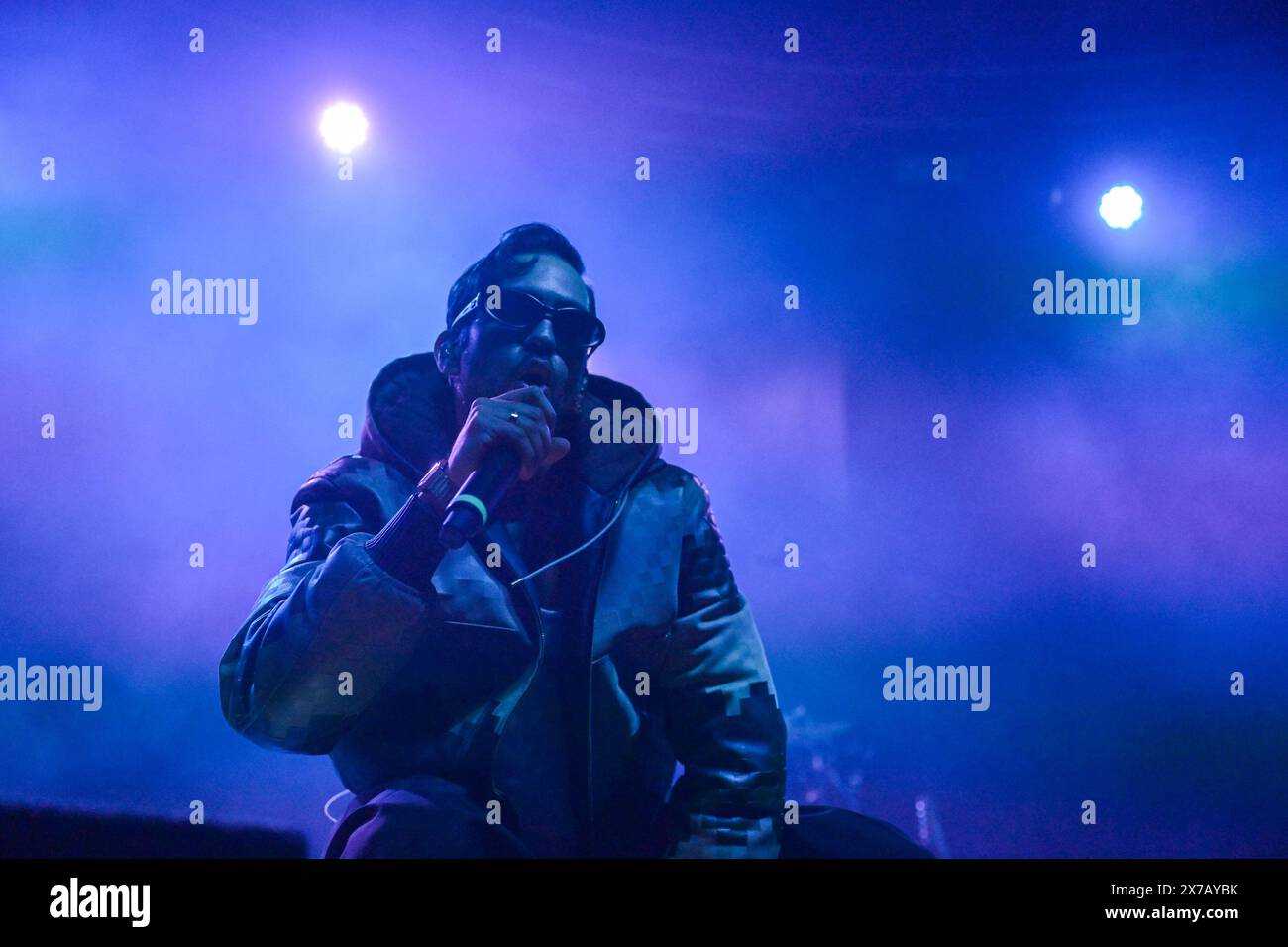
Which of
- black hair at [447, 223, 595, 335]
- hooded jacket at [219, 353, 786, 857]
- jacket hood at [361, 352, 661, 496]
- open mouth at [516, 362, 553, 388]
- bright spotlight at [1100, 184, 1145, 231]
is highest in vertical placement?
bright spotlight at [1100, 184, 1145, 231]

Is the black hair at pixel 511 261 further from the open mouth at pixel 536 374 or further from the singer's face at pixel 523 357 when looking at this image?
the open mouth at pixel 536 374

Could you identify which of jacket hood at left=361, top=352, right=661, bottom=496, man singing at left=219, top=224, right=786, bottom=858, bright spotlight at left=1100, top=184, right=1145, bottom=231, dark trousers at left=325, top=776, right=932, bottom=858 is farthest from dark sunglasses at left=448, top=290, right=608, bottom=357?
bright spotlight at left=1100, top=184, right=1145, bottom=231

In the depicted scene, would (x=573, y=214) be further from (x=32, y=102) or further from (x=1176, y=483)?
(x=1176, y=483)

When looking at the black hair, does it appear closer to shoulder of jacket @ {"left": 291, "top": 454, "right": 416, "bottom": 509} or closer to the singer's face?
the singer's face

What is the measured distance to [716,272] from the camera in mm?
3074

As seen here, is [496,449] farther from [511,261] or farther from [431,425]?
[511,261]

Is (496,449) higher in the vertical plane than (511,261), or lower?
lower

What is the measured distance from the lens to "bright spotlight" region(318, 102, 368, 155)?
3.06 meters

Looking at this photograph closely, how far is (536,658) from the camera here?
9.64ft

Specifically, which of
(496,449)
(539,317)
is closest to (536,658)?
(496,449)

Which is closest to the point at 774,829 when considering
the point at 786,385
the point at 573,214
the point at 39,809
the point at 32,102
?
the point at 786,385

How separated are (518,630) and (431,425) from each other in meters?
0.59

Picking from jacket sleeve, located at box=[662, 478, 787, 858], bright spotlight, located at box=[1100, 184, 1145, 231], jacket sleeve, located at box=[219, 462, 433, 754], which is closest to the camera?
jacket sleeve, located at box=[219, 462, 433, 754]
